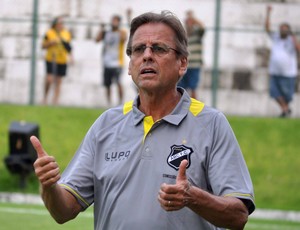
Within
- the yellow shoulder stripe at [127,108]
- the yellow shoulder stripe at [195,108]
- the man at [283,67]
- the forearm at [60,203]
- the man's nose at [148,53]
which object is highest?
the man's nose at [148,53]

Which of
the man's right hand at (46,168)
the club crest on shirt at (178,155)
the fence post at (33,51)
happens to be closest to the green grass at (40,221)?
the fence post at (33,51)

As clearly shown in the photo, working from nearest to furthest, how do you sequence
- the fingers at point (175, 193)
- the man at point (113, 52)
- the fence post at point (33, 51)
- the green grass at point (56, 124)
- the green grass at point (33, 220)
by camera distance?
the fingers at point (175, 193) → the green grass at point (33, 220) → the green grass at point (56, 124) → the man at point (113, 52) → the fence post at point (33, 51)

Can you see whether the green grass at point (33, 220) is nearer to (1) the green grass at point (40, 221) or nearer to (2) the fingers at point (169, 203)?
(1) the green grass at point (40, 221)

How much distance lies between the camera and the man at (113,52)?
870 inches

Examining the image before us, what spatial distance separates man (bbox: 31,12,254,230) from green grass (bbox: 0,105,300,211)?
12.0 m

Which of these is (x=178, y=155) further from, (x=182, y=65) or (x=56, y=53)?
(x=56, y=53)

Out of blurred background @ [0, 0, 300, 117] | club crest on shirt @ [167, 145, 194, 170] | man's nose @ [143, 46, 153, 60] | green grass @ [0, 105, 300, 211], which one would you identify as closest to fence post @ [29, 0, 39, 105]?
blurred background @ [0, 0, 300, 117]

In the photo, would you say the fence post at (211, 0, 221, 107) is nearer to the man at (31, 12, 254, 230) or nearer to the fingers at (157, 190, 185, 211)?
the man at (31, 12, 254, 230)

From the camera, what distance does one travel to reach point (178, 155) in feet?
18.3

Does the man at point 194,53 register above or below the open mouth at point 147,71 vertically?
below

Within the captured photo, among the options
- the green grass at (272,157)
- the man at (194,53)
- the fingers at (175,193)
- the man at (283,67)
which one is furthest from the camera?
the man at (283,67)

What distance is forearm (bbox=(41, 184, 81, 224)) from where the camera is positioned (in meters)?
5.57

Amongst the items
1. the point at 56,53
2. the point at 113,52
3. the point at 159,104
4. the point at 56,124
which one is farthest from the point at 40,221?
the point at 56,53

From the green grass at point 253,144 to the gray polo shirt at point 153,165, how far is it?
1197 centimetres
